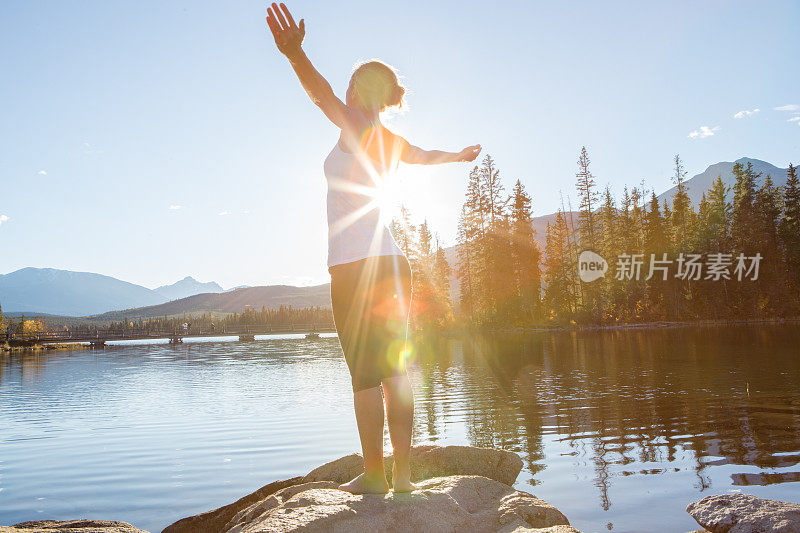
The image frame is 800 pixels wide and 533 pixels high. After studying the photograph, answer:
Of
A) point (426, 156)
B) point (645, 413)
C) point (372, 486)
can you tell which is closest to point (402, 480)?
point (372, 486)

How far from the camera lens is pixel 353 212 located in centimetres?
284

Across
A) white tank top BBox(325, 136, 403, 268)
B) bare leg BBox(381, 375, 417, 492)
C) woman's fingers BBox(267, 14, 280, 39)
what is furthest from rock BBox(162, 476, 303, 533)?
woman's fingers BBox(267, 14, 280, 39)

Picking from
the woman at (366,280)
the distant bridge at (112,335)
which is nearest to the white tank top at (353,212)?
the woman at (366,280)

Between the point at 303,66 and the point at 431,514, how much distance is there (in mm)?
2392

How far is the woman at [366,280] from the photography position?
275 cm

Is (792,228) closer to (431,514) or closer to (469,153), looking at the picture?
(469,153)

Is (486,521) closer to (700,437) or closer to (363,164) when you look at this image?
(363,164)

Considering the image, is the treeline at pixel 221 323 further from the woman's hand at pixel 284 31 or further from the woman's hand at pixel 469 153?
the woman's hand at pixel 284 31

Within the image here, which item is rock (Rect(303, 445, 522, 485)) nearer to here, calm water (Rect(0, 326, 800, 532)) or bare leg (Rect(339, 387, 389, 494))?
calm water (Rect(0, 326, 800, 532))

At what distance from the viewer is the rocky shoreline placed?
255 centimetres

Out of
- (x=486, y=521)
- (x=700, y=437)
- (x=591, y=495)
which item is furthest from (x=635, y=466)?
(x=486, y=521)

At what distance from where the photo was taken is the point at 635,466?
5254 mm

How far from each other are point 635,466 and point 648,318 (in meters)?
44.0

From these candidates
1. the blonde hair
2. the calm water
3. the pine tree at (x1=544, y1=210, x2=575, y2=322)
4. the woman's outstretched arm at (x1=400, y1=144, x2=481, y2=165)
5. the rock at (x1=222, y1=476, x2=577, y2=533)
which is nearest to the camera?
the rock at (x1=222, y1=476, x2=577, y2=533)
